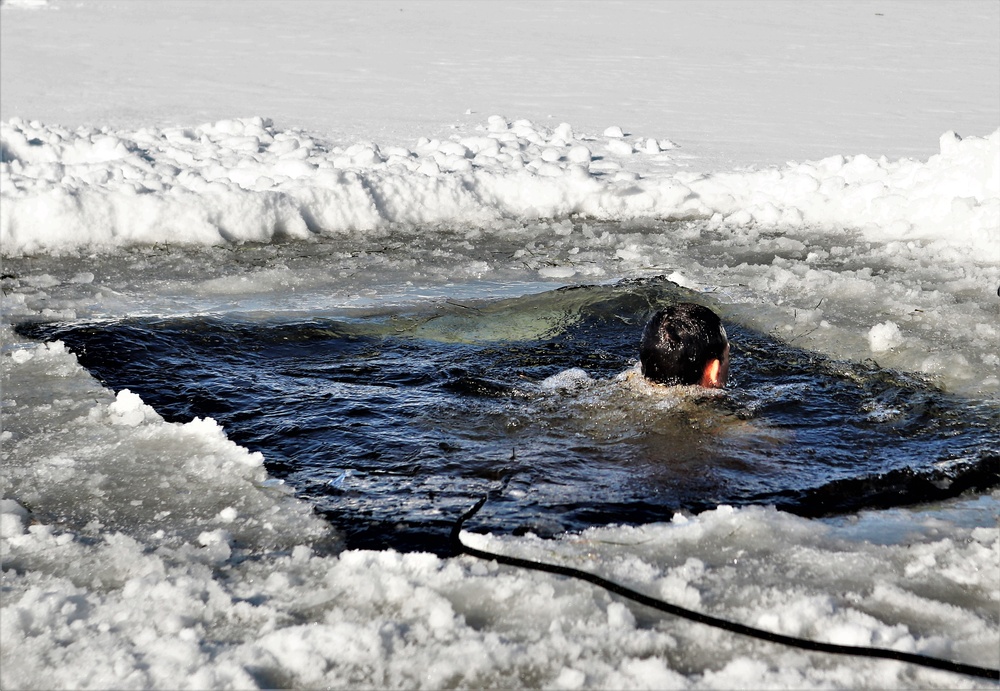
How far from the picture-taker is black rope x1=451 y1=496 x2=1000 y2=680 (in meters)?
2.70

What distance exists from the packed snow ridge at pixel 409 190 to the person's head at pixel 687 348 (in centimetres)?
315

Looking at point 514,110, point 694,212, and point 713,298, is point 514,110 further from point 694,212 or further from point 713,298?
point 713,298

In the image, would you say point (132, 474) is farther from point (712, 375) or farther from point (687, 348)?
point (712, 375)

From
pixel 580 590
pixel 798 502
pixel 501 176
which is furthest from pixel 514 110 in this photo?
pixel 580 590

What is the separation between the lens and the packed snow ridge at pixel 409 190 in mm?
7188

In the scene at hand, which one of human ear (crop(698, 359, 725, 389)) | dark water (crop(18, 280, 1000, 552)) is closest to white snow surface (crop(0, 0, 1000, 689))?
dark water (crop(18, 280, 1000, 552))

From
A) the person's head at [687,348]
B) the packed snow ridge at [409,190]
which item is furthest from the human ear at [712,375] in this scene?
the packed snow ridge at [409,190]

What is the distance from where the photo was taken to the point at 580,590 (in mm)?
Answer: 3102

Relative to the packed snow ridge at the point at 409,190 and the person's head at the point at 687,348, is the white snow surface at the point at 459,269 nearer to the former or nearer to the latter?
the packed snow ridge at the point at 409,190

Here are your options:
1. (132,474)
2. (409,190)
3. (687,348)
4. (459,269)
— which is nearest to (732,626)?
(687,348)

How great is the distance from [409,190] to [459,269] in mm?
1515

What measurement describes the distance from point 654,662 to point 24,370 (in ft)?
11.6

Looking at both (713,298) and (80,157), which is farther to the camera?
(80,157)

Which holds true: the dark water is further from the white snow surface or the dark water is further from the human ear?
the white snow surface
